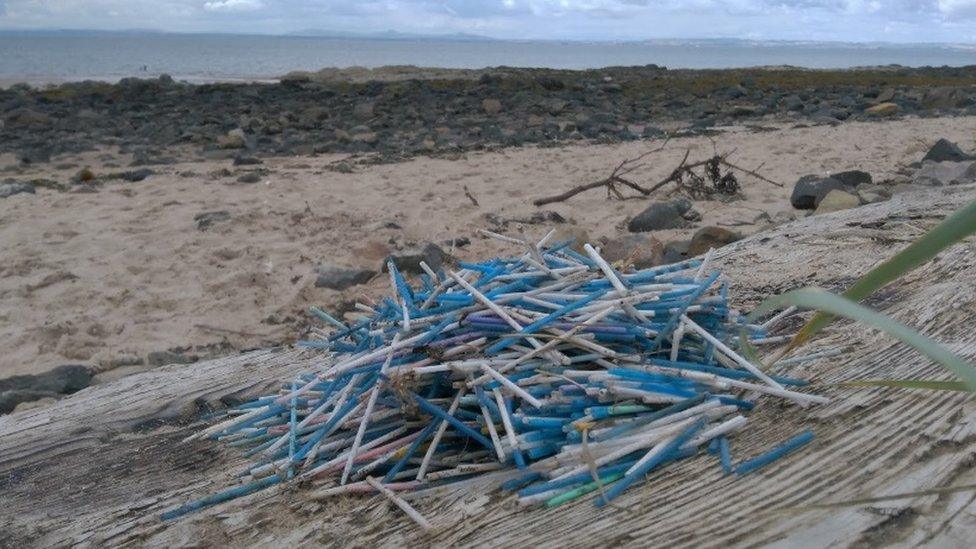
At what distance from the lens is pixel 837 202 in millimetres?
5527

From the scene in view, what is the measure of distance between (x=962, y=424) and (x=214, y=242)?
520cm

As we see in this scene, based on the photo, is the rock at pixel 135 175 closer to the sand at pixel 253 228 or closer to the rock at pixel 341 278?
the sand at pixel 253 228

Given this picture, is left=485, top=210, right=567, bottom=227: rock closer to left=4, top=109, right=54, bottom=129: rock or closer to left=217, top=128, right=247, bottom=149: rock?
left=217, top=128, right=247, bottom=149: rock

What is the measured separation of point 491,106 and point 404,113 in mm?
1635

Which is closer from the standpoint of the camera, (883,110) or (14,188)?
(14,188)

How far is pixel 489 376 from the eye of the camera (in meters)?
1.71

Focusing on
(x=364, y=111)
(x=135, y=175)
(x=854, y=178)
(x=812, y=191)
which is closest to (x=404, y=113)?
(x=364, y=111)

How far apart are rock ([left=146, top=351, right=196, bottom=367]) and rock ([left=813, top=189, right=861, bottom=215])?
3.80m

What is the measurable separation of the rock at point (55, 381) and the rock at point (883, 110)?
39.4 feet

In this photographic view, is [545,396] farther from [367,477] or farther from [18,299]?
[18,299]

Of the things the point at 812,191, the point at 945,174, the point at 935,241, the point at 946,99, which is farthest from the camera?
the point at 946,99

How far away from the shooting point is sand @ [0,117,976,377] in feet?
15.3

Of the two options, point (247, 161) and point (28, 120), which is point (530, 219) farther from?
point (28, 120)

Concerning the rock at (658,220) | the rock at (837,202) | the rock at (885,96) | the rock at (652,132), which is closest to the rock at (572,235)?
the rock at (658,220)
